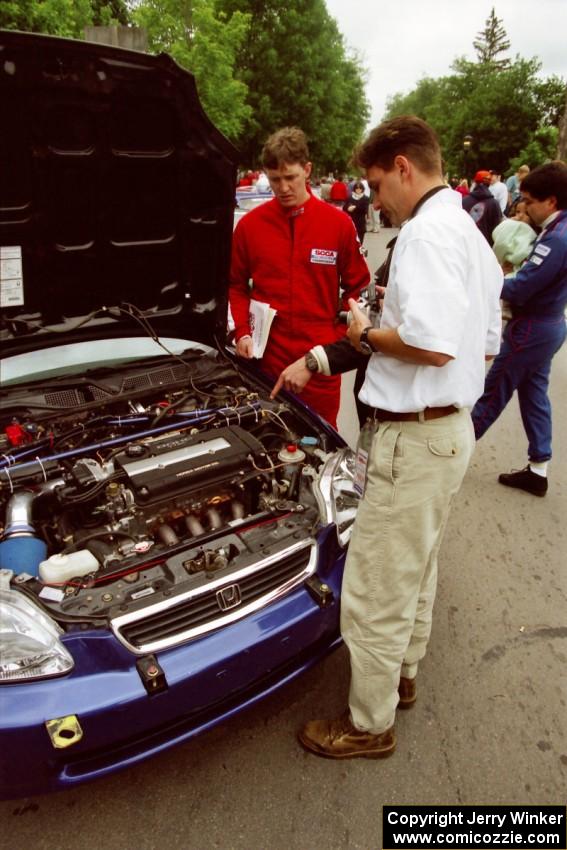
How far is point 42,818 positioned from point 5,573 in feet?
2.90

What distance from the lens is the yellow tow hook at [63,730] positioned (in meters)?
1.54

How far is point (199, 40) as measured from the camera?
16.1 m

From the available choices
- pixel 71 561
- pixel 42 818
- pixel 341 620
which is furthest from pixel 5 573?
pixel 341 620

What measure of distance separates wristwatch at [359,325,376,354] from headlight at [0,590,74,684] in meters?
1.31

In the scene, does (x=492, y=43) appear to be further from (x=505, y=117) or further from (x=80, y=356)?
(x=80, y=356)

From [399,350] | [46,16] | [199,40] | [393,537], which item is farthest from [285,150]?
[199,40]

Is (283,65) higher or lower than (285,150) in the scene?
higher

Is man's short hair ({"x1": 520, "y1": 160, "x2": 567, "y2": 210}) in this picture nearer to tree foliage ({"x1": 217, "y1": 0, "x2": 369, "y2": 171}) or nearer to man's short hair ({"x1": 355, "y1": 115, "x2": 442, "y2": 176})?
man's short hair ({"x1": 355, "y1": 115, "x2": 442, "y2": 176})

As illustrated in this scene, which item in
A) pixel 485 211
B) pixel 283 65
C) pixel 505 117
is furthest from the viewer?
pixel 505 117

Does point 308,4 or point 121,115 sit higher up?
point 308,4

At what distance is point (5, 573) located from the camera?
181 cm

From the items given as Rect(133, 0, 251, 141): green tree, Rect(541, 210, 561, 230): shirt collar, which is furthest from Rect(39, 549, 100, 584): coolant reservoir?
Rect(133, 0, 251, 141): green tree

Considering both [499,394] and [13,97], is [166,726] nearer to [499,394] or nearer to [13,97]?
[13,97]

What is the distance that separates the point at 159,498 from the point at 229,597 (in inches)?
21.8
